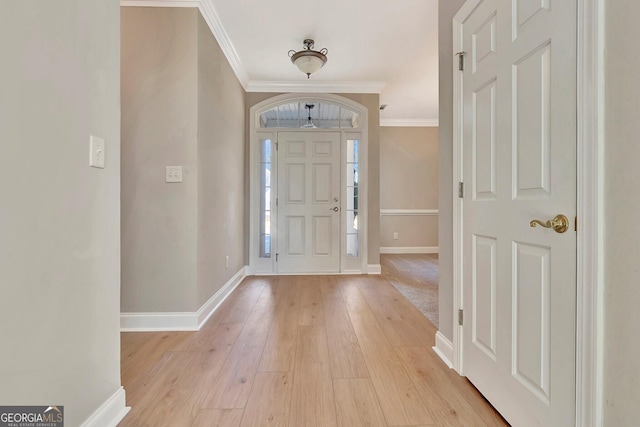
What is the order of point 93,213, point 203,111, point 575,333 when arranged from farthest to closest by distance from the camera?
point 203,111, point 93,213, point 575,333

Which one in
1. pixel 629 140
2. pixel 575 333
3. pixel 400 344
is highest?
pixel 629 140

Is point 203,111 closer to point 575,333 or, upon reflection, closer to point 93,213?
point 93,213

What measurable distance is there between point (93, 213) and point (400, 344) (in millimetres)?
1948

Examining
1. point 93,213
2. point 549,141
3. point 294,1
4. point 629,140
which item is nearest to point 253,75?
point 294,1

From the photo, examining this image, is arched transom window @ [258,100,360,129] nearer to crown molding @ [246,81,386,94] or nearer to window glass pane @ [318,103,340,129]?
window glass pane @ [318,103,340,129]

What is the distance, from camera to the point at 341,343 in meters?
1.96

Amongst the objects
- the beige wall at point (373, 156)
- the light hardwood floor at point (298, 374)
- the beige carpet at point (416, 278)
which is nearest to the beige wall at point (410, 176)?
the beige carpet at point (416, 278)

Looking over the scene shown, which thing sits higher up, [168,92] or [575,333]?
[168,92]

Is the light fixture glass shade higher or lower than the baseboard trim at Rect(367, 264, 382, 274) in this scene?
higher

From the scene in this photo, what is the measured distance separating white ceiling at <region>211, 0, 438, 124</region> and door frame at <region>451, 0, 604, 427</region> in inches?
75.5

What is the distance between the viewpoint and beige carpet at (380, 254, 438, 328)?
281 cm

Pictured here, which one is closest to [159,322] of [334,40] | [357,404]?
[357,404]

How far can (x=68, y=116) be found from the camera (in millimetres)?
1006

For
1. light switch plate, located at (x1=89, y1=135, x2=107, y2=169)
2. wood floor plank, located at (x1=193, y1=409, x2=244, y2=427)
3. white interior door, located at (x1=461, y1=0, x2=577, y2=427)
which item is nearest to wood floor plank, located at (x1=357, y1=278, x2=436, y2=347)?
white interior door, located at (x1=461, y1=0, x2=577, y2=427)
